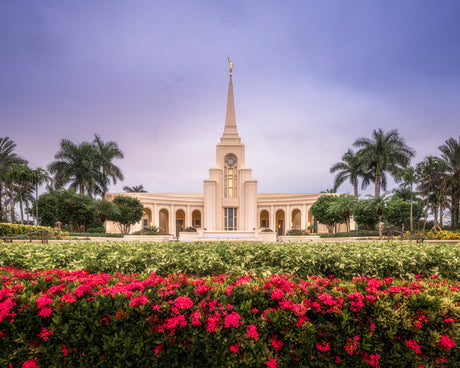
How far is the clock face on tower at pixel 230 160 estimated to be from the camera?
34031 mm

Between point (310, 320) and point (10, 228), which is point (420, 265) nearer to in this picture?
point (310, 320)

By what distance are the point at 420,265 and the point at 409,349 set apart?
2.89m

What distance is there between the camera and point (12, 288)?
279 centimetres

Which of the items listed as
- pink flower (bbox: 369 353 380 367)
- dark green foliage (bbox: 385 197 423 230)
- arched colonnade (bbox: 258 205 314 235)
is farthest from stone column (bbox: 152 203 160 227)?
pink flower (bbox: 369 353 380 367)

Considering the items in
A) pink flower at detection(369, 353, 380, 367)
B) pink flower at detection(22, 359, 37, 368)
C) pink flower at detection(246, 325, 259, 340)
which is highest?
pink flower at detection(246, 325, 259, 340)

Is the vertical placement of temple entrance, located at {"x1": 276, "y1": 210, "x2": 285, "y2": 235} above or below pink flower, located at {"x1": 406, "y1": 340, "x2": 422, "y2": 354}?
below

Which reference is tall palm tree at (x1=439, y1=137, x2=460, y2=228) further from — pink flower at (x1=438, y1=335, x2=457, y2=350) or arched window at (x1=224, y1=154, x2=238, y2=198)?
pink flower at (x1=438, y1=335, x2=457, y2=350)

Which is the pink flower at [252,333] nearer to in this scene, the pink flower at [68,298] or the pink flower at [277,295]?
the pink flower at [277,295]

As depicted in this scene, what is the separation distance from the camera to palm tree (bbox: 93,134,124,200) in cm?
3144

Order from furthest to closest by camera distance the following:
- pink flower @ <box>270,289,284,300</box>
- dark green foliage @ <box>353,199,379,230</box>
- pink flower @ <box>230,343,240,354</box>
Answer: dark green foliage @ <box>353,199,379,230</box> → pink flower @ <box>270,289,284,300</box> → pink flower @ <box>230,343,240,354</box>

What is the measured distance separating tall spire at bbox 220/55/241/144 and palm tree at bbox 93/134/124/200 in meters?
13.0

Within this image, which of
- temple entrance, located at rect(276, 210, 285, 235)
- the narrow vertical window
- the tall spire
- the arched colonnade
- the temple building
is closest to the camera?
the temple building

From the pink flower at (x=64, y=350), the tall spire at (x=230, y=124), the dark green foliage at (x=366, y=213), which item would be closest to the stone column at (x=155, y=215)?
the tall spire at (x=230, y=124)

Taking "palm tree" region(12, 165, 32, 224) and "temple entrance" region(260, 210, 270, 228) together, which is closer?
"palm tree" region(12, 165, 32, 224)
